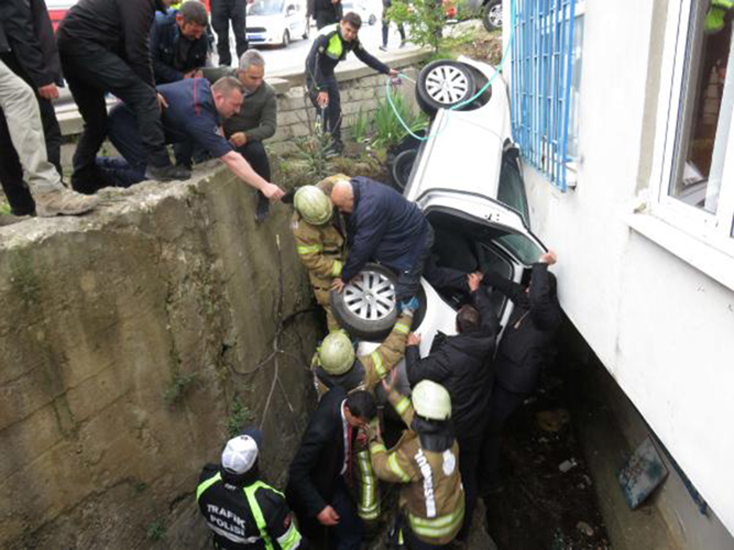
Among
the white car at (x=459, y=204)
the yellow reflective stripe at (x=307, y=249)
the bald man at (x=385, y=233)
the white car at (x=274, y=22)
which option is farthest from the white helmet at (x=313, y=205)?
the white car at (x=274, y=22)

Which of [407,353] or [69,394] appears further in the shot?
[407,353]

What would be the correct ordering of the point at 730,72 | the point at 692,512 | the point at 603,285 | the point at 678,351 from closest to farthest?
the point at 730,72 → the point at 678,351 → the point at 603,285 → the point at 692,512

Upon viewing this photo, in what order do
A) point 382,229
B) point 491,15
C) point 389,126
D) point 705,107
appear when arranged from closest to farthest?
point 705,107
point 382,229
point 389,126
point 491,15

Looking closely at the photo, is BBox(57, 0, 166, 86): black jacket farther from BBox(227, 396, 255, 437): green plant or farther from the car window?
the car window

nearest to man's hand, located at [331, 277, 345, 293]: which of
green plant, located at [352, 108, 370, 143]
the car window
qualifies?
the car window

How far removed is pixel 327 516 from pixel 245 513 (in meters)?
0.86

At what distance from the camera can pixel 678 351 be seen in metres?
2.44

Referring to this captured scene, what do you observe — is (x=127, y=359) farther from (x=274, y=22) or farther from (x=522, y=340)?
(x=274, y=22)

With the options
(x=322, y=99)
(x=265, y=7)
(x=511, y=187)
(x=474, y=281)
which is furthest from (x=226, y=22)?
(x=265, y=7)

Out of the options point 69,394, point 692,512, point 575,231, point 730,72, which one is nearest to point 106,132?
point 69,394

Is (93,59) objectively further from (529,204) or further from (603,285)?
(529,204)

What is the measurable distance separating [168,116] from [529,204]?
3297 mm

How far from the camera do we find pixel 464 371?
13.6ft

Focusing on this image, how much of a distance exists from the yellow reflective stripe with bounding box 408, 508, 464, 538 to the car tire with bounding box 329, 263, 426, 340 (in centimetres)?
143
